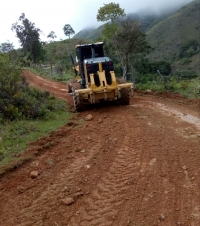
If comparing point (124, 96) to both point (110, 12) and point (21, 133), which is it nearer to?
point (21, 133)

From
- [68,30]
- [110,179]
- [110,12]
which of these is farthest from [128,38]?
[68,30]

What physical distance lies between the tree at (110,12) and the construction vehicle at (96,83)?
11498mm

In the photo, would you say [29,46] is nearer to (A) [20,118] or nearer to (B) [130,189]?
(A) [20,118]

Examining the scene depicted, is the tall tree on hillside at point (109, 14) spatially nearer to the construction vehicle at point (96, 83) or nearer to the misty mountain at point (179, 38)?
the construction vehicle at point (96, 83)

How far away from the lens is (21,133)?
7387 mm

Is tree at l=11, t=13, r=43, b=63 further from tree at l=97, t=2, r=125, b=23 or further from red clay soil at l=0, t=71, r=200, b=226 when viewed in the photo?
red clay soil at l=0, t=71, r=200, b=226

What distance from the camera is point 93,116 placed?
9398 mm

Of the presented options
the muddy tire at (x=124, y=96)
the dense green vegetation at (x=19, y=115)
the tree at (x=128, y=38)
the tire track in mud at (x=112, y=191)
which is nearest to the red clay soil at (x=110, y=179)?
the tire track in mud at (x=112, y=191)

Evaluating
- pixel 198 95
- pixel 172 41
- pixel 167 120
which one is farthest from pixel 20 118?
pixel 172 41

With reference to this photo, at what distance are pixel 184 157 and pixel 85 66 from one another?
6.21 metres

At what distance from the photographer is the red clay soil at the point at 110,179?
372cm

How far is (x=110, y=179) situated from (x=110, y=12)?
63.0ft

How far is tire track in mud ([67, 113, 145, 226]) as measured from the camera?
3676 mm

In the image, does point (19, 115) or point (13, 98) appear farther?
point (13, 98)
